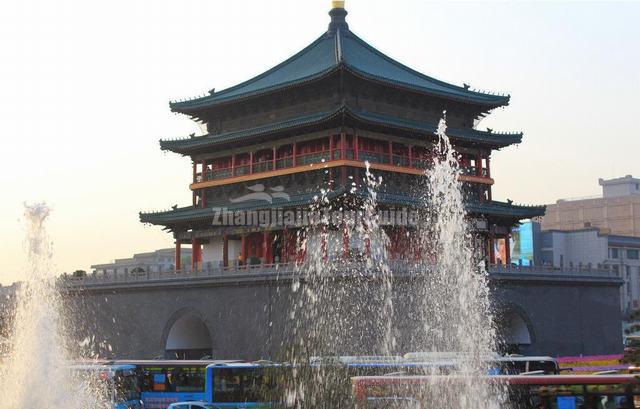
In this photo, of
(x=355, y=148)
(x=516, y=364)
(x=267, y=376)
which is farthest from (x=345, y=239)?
(x=267, y=376)

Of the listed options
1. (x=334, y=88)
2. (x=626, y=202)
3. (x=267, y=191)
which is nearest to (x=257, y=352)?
(x=267, y=191)

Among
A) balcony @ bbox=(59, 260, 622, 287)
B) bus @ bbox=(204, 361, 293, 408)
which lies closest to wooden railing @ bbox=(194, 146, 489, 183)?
balcony @ bbox=(59, 260, 622, 287)

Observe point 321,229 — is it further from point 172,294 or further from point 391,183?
point 172,294

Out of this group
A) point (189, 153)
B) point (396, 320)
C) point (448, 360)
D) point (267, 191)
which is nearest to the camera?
point (448, 360)

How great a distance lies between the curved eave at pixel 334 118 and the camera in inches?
1517

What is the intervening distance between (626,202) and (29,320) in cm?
7779

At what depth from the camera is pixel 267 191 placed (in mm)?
42031

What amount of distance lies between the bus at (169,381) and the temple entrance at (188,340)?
11.7 m

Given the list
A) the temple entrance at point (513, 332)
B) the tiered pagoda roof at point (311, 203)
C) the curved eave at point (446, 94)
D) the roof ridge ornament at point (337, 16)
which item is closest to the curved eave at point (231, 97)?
the curved eave at point (446, 94)

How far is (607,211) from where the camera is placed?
89312 millimetres

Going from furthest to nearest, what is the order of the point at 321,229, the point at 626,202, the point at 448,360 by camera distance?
the point at 626,202 < the point at 321,229 < the point at 448,360

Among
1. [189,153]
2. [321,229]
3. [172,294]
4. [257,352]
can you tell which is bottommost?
[257,352]

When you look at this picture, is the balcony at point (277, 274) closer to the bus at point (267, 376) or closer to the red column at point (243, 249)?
the red column at point (243, 249)

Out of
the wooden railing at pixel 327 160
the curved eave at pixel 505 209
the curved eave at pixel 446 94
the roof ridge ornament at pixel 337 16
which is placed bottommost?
the curved eave at pixel 505 209
